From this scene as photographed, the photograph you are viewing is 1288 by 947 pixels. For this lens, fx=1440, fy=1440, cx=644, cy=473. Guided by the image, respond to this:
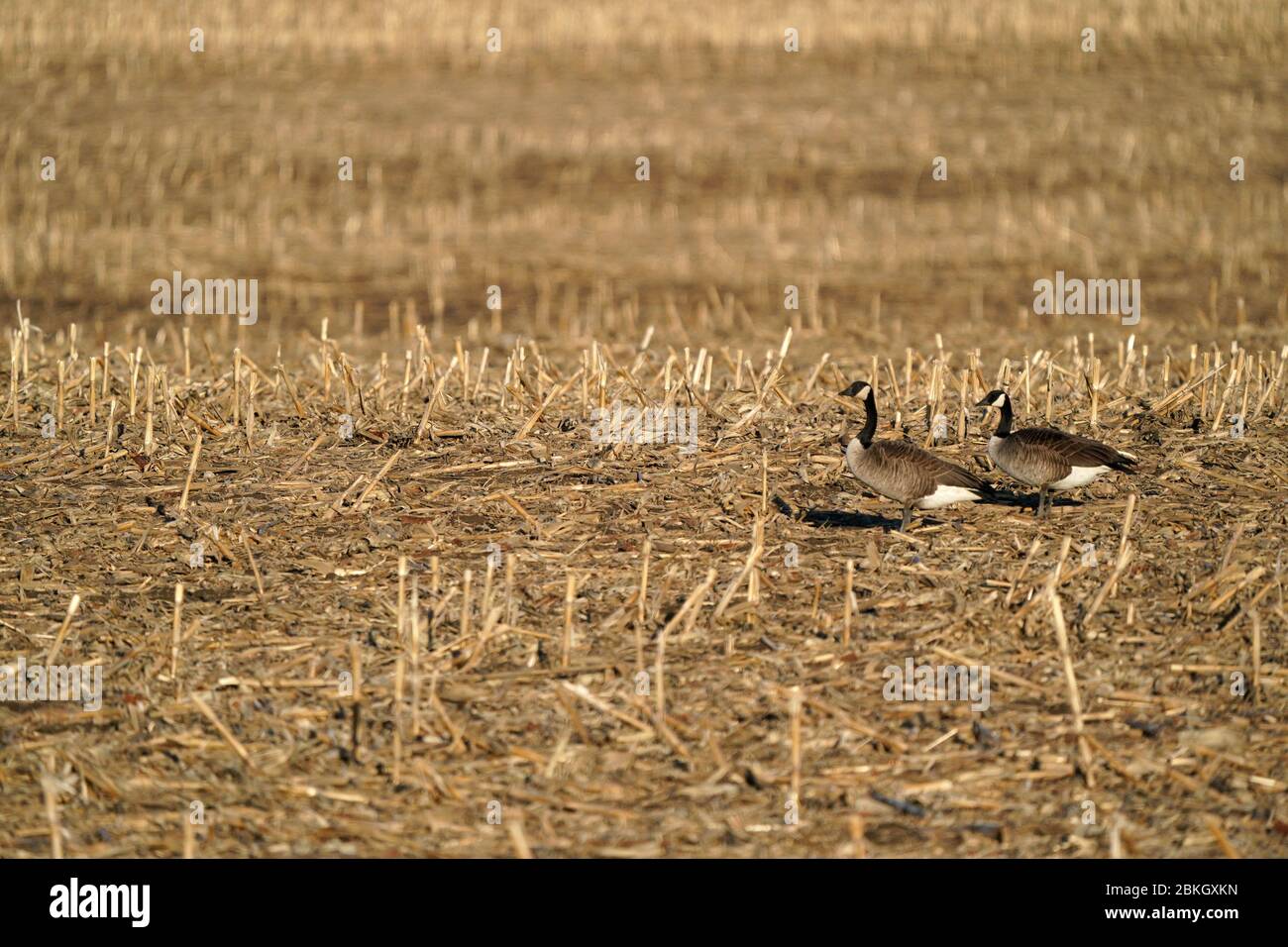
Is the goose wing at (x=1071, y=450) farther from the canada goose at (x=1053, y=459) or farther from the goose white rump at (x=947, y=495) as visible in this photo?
the goose white rump at (x=947, y=495)

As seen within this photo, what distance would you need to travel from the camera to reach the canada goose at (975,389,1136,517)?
32.1 ft

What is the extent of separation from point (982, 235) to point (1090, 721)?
1907cm

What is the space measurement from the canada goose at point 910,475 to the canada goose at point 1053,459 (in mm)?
289

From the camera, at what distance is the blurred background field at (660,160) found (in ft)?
74.4

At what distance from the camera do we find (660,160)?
95.2 ft

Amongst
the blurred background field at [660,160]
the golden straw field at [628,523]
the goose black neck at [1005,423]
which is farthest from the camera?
the blurred background field at [660,160]

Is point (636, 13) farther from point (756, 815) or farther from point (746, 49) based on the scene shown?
point (756, 815)

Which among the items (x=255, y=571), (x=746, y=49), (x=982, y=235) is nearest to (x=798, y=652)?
(x=255, y=571)

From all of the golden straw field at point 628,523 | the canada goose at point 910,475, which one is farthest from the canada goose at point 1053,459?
the golden straw field at point 628,523

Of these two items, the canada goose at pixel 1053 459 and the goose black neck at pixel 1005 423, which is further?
the goose black neck at pixel 1005 423

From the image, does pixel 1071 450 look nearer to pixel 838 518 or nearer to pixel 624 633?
pixel 838 518

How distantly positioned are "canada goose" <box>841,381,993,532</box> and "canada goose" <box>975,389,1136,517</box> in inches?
11.4

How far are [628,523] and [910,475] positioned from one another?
2.00 m

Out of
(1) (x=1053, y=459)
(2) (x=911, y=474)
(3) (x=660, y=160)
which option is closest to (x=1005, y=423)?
(1) (x=1053, y=459)
